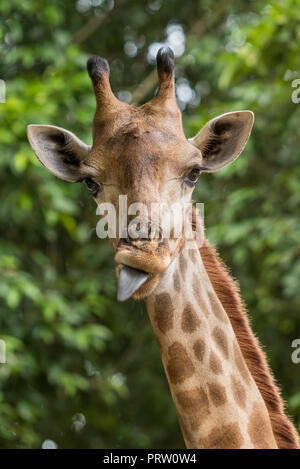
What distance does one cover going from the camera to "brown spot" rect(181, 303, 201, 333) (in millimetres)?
2795

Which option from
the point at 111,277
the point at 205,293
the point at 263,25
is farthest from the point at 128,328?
the point at 205,293

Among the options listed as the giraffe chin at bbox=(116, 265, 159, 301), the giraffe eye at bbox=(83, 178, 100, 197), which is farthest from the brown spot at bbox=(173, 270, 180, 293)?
the giraffe eye at bbox=(83, 178, 100, 197)

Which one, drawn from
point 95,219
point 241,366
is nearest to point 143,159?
point 241,366

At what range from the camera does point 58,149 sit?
313 centimetres

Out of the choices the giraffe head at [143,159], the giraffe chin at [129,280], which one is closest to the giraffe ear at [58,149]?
the giraffe head at [143,159]

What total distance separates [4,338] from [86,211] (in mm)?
2799

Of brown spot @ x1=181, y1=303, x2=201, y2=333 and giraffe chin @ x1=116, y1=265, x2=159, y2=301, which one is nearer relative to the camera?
giraffe chin @ x1=116, y1=265, x2=159, y2=301

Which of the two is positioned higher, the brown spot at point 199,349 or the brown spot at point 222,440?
the brown spot at point 199,349

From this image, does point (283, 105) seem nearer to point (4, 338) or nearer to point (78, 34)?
point (78, 34)

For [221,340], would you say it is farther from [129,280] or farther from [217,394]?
[129,280]

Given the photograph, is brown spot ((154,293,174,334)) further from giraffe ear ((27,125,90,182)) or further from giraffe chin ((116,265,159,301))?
→ giraffe ear ((27,125,90,182))

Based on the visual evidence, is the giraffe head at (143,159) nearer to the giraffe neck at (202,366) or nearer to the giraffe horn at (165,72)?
the giraffe horn at (165,72)

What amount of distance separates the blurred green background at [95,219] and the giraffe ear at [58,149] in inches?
64.5

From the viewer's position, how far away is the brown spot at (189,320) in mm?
2795
